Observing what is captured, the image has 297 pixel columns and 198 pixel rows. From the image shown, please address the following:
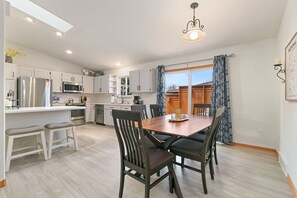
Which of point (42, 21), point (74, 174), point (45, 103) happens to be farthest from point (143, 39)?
point (45, 103)

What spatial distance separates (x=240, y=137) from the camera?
3348 mm

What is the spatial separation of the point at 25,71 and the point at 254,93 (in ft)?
21.1

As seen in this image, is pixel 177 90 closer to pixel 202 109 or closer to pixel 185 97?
pixel 185 97

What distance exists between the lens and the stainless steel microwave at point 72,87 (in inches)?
213

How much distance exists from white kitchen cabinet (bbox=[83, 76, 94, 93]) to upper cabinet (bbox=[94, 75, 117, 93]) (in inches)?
8.4

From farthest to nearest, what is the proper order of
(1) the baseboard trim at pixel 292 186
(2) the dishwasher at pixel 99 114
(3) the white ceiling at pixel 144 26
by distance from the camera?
(2) the dishwasher at pixel 99 114 → (3) the white ceiling at pixel 144 26 → (1) the baseboard trim at pixel 292 186

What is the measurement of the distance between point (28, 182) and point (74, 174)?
0.55 m

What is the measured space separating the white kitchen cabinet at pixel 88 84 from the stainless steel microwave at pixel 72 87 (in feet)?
0.72

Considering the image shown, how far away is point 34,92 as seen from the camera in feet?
14.7

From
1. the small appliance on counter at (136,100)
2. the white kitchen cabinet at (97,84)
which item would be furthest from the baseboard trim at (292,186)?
the white kitchen cabinet at (97,84)

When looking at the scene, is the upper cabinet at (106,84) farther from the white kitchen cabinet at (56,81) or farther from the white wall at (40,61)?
the white kitchen cabinet at (56,81)

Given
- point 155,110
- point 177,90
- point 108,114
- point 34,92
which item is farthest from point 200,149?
point 34,92

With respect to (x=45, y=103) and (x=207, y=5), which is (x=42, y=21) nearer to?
(x=45, y=103)

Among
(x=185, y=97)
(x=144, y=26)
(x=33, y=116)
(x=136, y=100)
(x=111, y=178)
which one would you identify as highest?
(x=144, y=26)
